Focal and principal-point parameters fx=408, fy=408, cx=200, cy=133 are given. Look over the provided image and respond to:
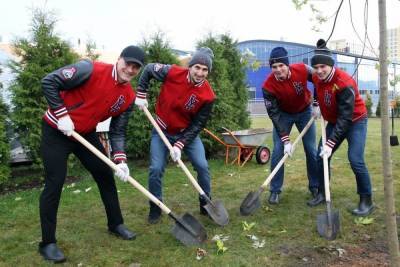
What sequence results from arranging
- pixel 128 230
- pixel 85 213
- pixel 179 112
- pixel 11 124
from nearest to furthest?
1. pixel 128 230
2. pixel 179 112
3. pixel 85 213
4. pixel 11 124

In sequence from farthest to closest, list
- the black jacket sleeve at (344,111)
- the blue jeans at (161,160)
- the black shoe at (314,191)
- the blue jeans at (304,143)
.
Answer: the black shoe at (314,191)
the blue jeans at (304,143)
the blue jeans at (161,160)
the black jacket sleeve at (344,111)

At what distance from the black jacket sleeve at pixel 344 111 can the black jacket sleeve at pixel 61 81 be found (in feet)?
8.88

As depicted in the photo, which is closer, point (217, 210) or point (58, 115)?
point (58, 115)

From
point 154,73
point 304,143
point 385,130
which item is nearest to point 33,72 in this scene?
point 154,73

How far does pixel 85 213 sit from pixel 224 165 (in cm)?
Answer: 361

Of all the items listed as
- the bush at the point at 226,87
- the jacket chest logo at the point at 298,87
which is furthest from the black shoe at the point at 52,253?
the bush at the point at 226,87

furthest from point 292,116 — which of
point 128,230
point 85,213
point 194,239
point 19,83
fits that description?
point 19,83

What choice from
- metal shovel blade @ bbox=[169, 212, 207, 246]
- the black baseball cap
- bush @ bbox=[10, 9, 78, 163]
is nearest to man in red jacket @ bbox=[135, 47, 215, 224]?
metal shovel blade @ bbox=[169, 212, 207, 246]

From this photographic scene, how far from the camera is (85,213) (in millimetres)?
5328

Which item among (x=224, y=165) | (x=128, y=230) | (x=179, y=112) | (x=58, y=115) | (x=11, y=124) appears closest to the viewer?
(x=58, y=115)

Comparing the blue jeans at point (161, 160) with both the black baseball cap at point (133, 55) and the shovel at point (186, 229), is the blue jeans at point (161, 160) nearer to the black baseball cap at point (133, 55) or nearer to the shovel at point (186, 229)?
the shovel at point (186, 229)

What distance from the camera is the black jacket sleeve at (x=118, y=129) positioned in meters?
4.27

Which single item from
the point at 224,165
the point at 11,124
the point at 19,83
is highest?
the point at 19,83

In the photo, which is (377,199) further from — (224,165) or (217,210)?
(224,165)
